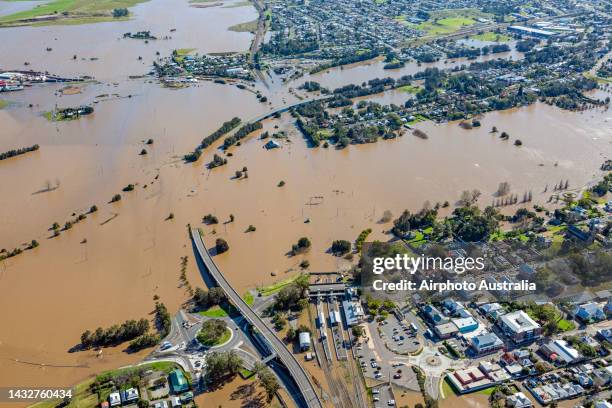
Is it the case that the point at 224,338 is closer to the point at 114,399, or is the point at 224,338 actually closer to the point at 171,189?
the point at 114,399

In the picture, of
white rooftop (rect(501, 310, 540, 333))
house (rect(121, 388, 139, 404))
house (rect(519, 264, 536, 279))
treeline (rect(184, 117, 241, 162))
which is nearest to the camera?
house (rect(121, 388, 139, 404))

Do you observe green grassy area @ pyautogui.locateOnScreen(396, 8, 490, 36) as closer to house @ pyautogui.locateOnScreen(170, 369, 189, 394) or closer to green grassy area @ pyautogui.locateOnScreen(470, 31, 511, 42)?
green grassy area @ pyautogui.locateOnScreen(470, 31, 511, 42)

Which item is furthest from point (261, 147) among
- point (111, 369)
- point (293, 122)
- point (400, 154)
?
point (111, 369)

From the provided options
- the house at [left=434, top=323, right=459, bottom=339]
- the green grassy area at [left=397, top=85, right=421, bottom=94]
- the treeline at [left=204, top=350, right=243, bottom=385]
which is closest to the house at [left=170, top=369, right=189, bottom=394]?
the treeline at [left=204, top=350, right=243, bottom=385]

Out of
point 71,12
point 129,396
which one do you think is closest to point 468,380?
point 129,396

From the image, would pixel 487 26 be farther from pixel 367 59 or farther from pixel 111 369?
pixel 111 369

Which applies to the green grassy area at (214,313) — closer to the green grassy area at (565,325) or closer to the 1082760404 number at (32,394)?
the 1082760404 number at (32,394)

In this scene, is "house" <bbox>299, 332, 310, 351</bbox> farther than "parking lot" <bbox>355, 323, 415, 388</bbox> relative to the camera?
Yes
